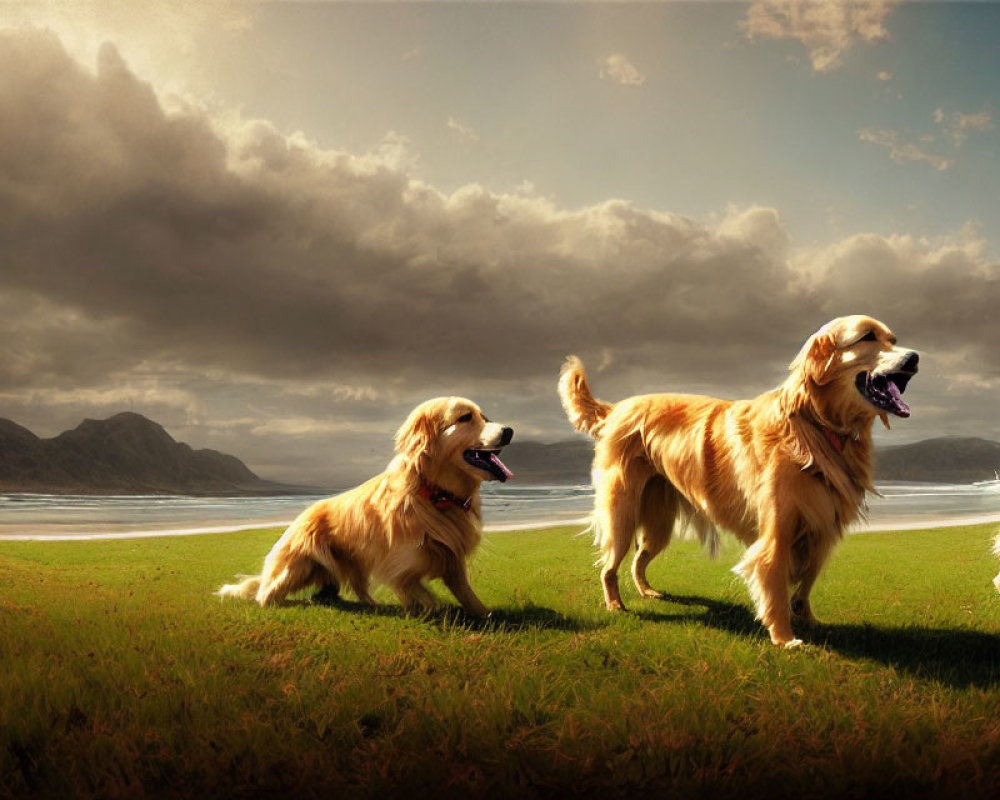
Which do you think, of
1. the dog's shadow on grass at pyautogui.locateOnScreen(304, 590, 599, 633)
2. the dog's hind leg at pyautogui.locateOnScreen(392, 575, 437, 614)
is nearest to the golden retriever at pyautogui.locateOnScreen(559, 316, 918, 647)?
the dog's shadow on grass at pyautogui.locateOnScreen(304, 590, 599, 633)

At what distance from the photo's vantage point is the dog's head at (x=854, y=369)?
5.61 meters

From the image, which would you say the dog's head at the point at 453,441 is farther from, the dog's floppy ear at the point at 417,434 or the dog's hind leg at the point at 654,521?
the dog's hind leg at the point at 654,521

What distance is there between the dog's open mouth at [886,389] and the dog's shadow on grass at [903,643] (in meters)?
1.87

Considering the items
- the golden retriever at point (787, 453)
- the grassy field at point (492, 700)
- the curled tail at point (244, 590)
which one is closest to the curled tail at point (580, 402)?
the golden retriever at point (787, 453)

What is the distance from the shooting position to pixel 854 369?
5793mm

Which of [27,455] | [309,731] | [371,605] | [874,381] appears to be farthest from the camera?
[27,455]

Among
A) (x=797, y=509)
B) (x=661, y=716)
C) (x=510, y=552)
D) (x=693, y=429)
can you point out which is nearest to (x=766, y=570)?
(x=797, y=509)

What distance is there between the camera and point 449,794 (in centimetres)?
324

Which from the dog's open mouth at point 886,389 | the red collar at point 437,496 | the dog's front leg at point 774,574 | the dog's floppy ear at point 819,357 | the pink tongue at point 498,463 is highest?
the dog's floppy ear at point 819,357

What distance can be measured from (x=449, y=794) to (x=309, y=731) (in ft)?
3.27

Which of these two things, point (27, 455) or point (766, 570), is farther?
point (27, 455)

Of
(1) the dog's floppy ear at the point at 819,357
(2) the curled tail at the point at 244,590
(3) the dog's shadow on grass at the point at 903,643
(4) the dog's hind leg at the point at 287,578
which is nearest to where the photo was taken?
(3) the dog's shadow on grass at the point at 903,643

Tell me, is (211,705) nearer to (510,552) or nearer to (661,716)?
(661,716)

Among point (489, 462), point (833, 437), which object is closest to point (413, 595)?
point (489, 462)
